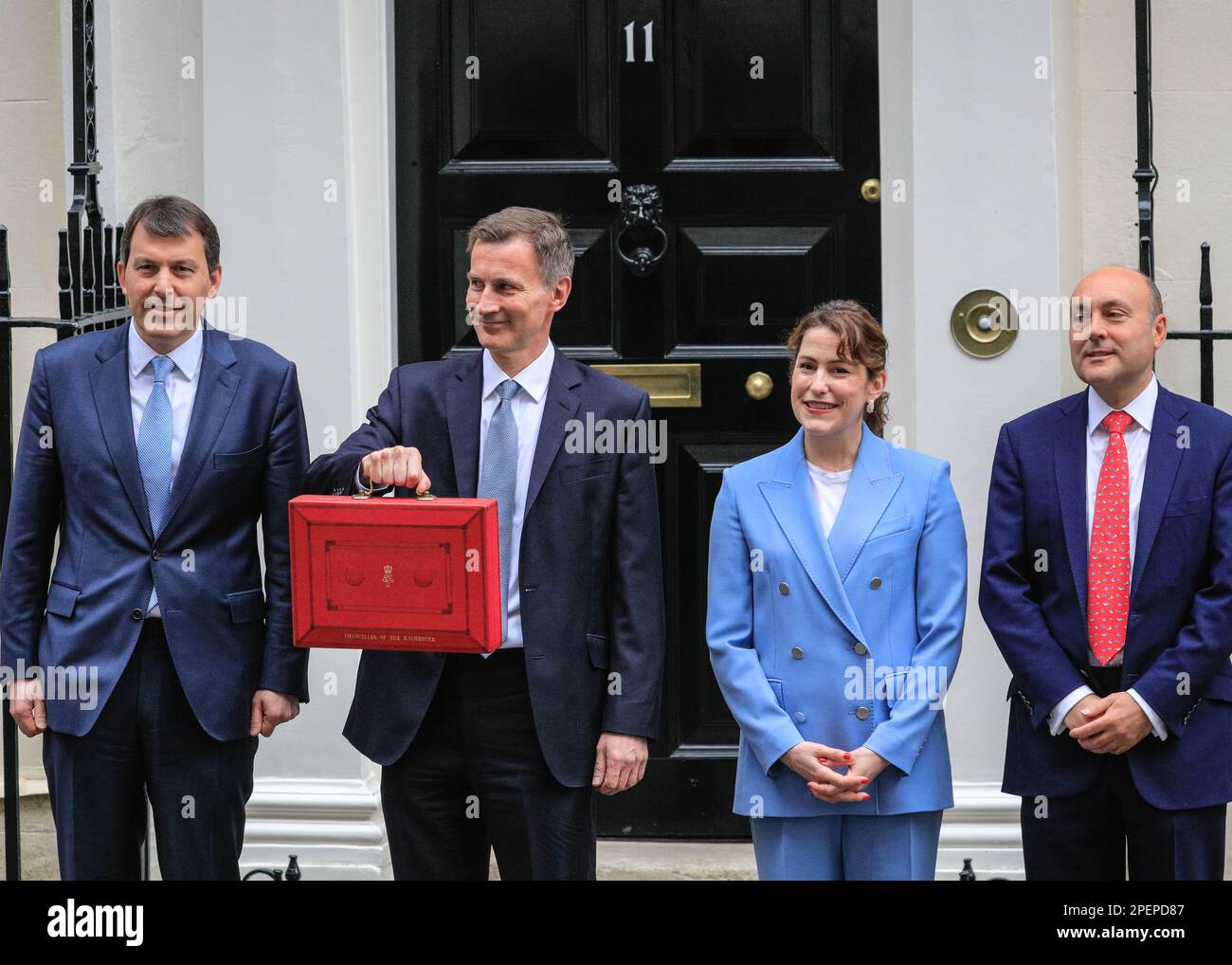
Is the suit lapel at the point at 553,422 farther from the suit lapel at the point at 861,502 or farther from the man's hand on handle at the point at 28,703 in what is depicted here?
the man's hand on handle at the point at 28,703

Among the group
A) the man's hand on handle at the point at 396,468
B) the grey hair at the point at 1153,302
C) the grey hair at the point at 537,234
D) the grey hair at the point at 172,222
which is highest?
the grey hair at the point at 172,222

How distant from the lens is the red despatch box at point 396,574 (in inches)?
135

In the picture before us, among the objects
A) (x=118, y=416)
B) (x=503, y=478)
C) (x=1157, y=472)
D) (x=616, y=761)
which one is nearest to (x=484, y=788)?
(x=616, y=761)

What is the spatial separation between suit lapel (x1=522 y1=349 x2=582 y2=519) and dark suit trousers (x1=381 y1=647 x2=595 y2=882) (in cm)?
38

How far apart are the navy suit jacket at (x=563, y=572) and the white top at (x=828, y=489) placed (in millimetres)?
378

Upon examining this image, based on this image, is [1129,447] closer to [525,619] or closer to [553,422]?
[553,422]

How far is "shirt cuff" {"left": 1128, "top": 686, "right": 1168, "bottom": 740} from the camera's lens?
366 cm

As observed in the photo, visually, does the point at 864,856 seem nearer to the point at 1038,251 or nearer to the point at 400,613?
the point at 400,613

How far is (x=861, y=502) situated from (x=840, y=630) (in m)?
0.30

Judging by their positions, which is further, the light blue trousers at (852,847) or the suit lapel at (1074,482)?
the suit lapel at (1074,482)

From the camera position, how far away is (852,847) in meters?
3.67

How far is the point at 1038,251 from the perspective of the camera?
16.3ft

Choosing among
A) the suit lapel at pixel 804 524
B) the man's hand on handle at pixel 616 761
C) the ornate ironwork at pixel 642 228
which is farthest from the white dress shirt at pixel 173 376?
the ornate ironwork at pixel 642 228
